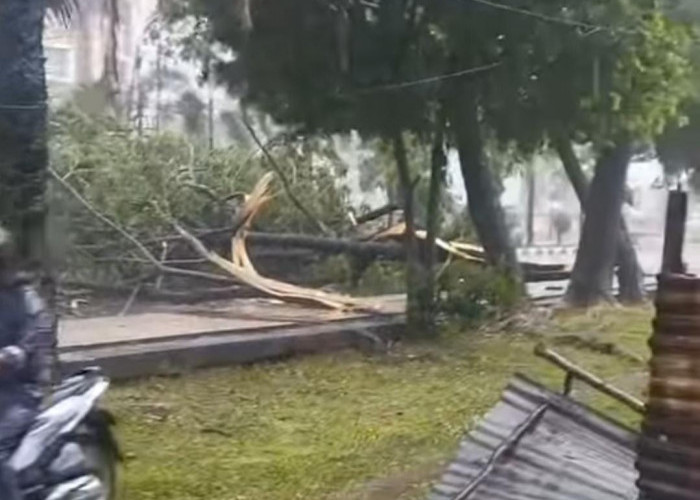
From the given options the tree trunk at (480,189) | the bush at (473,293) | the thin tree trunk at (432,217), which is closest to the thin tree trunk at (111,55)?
the tree trunk at (480,189)

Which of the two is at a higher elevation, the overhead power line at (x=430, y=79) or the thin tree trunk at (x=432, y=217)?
the overhead power line at (x=430, y=79)

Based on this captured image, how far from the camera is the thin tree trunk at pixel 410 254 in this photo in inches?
413

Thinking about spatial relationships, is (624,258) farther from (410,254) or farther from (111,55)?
(111,55)

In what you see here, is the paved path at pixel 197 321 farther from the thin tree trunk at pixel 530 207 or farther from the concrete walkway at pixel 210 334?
the thin tree trunk at pixel 530 207

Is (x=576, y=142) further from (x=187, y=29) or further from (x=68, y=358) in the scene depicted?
(x=68, y=358)

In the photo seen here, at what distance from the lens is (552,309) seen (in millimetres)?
12250

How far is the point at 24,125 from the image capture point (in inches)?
258

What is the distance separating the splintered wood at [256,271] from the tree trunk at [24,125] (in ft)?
13.5

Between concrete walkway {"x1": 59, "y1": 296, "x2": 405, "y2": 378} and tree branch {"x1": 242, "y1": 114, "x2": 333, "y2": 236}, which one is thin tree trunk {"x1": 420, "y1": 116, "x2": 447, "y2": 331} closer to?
concrete walkway {"x1": 59, "y1": 296, "x2": 405, "y2": 378}

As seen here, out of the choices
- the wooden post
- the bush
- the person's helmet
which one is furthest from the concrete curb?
the wooden post

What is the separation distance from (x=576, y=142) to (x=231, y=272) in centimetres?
313

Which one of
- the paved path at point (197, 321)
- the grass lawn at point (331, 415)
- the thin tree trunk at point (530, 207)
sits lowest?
the grass lawn at point (331, 415)

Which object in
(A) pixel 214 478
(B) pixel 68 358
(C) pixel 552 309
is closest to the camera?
(A) pixel 214 478

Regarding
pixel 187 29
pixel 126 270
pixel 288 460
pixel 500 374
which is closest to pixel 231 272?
pixel 126 270
